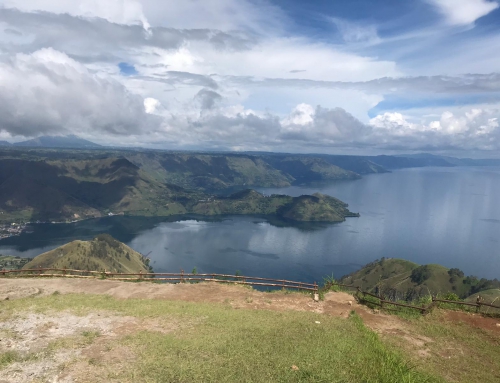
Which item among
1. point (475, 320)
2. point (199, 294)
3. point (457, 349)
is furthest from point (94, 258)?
point (457, 349)

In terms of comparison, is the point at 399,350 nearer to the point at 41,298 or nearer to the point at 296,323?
the point at 296,323

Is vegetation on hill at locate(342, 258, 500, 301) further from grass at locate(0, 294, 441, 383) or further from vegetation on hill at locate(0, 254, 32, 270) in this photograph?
vegetation on hill at locate(0, 254, 32, 270)

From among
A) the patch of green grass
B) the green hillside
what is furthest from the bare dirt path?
the green hillside

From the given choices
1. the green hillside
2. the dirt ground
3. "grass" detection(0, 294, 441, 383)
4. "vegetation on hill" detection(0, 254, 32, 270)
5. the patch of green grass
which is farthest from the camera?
"vegetation on hill" detection(0, 254, 32, 270)

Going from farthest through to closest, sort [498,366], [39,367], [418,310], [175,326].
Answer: [418,310] < [175,326] < [498,366] < [39,367]

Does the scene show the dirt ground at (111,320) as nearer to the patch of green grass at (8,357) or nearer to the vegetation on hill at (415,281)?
the patch of green grass at (8,357)

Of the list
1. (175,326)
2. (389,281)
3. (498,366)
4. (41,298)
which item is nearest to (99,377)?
(175,326)
